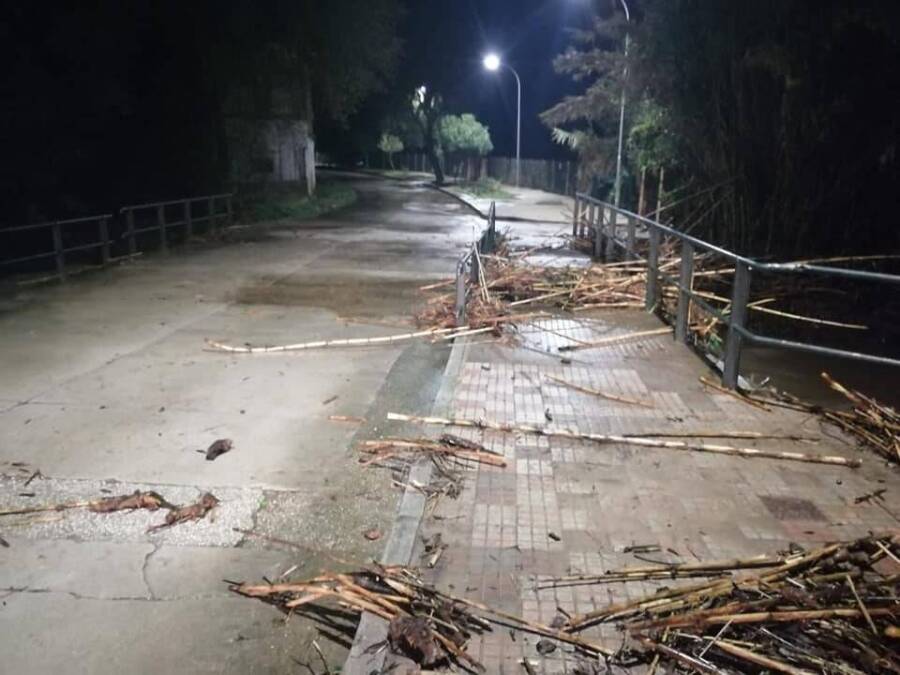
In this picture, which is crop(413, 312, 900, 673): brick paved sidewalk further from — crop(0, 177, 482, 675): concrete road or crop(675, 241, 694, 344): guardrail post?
crop(675, 241, 694, 344): guardrail post

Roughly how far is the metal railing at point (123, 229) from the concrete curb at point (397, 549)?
9.81 m

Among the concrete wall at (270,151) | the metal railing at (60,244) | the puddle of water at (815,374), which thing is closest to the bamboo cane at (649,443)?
the puddle of water at (815,374)

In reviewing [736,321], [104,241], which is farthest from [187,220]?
[736,321]

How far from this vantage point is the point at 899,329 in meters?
12.0

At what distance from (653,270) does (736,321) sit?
3.39 m

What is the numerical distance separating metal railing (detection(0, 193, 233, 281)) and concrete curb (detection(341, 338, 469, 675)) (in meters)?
9.81

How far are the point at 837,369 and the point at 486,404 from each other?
6.71 m

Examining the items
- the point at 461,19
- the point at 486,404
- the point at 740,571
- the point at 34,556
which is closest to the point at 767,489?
the point at 740,571

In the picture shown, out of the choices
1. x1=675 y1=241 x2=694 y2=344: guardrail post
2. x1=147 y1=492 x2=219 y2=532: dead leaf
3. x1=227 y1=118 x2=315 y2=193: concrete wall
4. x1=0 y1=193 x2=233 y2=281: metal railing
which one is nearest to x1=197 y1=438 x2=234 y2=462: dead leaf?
x1=147 y1=492 x2=219 y2=532: dead leaf

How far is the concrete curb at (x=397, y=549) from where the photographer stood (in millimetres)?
3078

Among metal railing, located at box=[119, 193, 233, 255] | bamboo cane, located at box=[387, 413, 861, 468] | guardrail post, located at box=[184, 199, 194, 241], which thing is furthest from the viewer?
guardrail post, located at box=[184, 199, 194, 241]

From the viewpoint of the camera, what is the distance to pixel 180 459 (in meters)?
5.42

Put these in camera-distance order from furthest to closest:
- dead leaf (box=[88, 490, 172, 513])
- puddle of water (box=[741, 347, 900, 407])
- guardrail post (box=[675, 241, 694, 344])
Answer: puddle of water (box=[741, 347, 900, 407]) < guardrail post (box=[675, 241, 694, 344]) < dead leaf (box=[88, 490, 172, 513])

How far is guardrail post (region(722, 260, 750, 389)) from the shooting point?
601 centimetres
